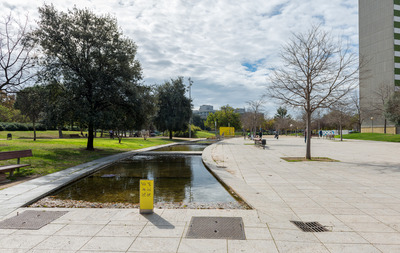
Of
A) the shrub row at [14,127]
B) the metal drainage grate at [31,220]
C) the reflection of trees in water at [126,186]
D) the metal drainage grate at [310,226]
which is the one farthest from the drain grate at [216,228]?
the shrub row at [14,127]

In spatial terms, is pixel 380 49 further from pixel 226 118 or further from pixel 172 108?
pixel 172 108

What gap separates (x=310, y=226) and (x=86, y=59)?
1805cm

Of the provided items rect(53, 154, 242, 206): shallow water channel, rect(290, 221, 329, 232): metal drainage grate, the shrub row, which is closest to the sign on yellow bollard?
rect(53, 154, 242, 206): shallow water channel

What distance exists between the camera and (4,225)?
455cm

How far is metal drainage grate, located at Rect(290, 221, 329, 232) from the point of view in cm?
430

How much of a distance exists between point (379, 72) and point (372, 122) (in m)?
10.9

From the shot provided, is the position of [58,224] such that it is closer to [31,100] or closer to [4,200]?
[4,200]

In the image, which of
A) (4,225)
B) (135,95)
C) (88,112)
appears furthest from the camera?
(135,95)

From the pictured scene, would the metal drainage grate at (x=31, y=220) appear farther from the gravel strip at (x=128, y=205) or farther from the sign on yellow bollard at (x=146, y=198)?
the sign on yellow bollard at (x=146, y=198)

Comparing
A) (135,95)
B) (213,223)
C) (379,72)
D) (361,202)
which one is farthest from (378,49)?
(213,223)

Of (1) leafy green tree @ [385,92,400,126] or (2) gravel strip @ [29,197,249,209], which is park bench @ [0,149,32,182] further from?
(1) leafy green tree @ [385,92,400,126]

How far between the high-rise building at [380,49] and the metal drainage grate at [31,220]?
184 feet

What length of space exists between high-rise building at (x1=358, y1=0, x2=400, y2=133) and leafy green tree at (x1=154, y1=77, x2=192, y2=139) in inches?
1433

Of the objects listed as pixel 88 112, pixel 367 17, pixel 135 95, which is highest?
pixel 367 17
